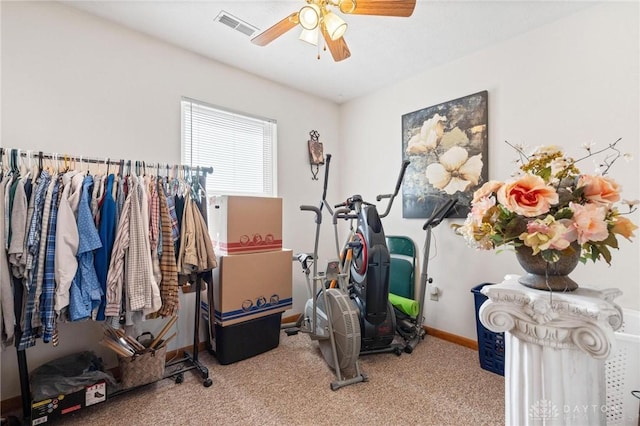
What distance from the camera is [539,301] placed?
37.0 inches

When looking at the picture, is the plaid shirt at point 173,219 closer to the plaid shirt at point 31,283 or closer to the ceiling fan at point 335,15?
the plaid shirt at point 31,283

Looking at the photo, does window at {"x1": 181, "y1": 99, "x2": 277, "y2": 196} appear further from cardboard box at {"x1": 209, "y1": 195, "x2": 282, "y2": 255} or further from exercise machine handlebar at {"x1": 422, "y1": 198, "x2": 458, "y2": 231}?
exercise machine handlebar at {"x1": 422, "y1": 198, "x2": 458, "y2": 231}

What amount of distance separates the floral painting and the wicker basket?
8.29 ft

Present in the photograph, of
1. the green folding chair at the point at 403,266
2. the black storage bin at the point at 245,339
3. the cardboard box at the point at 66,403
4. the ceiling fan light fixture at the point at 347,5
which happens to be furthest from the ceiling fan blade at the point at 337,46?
the cardboard box at the point at 66,403

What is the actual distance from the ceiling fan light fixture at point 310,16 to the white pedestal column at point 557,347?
155 centimetres

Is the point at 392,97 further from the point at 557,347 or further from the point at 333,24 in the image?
the point at 557,347

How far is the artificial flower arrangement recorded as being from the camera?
89cm

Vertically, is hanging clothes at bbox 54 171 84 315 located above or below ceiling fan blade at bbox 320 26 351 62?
below

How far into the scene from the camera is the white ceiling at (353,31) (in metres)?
2.08

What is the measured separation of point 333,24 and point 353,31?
88 centimetres

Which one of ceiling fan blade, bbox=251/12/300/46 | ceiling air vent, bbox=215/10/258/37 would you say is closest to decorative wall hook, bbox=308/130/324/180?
ceiling air vent, bbox=215/10/258/37

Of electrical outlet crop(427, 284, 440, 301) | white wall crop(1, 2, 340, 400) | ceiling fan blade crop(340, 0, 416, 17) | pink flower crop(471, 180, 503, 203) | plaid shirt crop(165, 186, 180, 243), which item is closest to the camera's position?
pink flower crop(471, 180, 503, 203)

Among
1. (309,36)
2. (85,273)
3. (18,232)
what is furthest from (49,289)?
(309,36)

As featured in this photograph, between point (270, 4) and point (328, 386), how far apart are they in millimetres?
2679
